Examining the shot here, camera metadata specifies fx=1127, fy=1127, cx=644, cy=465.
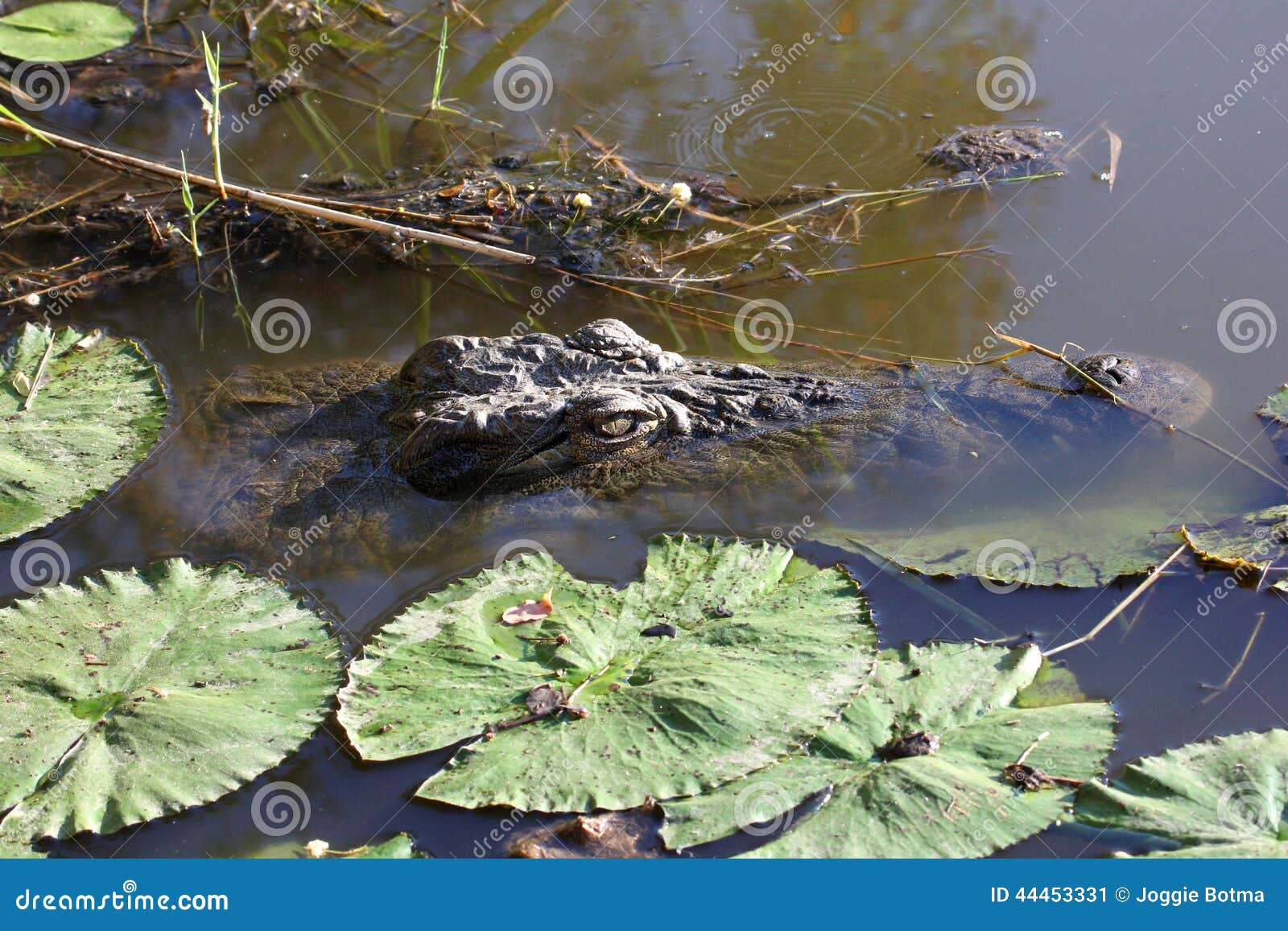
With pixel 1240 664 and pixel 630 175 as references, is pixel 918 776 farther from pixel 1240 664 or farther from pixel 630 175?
pixel 630 175

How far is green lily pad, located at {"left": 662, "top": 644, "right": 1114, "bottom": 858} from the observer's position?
3.27 meters

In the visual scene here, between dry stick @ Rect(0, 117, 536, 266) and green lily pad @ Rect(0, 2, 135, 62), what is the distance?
0.81m

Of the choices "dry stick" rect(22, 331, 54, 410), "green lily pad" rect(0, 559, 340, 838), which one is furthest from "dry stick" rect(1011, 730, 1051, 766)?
"dry stick" rect(22, 331, 54, 410)

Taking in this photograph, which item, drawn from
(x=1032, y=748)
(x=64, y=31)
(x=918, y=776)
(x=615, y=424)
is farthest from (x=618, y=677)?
(x=64, y=31)

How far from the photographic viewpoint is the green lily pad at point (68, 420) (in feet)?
15.5

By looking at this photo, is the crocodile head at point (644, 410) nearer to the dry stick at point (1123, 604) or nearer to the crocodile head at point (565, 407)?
the crocodile head at point (565, 407)

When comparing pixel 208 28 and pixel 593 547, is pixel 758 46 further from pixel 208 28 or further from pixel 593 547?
pixel 593 547

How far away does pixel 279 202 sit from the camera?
6.38 meters

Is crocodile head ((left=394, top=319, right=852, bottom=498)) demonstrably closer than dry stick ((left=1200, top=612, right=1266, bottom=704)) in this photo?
No

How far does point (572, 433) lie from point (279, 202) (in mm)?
2873

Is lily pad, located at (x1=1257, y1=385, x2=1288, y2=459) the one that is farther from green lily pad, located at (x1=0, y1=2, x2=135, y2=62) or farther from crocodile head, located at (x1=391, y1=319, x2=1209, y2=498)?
green lily pad, located at (x1=0, y1=2, x2=135, y2=62)

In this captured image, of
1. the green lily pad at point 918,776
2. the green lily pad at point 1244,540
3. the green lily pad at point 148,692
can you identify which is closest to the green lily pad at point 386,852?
the green lily pad at point 148,692

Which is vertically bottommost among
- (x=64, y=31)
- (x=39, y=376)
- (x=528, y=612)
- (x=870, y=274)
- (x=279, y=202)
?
(x=528, y=612)

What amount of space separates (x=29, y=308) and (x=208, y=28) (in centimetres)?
340
